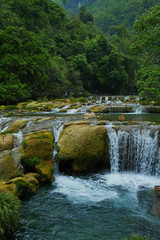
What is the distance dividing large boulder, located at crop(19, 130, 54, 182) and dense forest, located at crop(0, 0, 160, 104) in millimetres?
6983

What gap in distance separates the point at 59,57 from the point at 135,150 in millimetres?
29007

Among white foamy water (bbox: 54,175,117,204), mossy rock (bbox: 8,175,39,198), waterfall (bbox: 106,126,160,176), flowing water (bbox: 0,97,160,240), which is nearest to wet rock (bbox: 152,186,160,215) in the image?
flowing water (bbox: 0,97,160,240)

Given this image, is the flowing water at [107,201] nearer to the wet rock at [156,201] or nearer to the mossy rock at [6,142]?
the wet rock at [156,201]

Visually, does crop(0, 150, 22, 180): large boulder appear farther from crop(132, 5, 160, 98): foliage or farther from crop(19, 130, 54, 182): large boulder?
crop(132, 5, 160, 98): foliage

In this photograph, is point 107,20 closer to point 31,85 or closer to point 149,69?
point 31,85

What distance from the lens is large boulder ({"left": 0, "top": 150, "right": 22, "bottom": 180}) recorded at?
20.1 ft

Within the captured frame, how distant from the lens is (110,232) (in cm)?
425

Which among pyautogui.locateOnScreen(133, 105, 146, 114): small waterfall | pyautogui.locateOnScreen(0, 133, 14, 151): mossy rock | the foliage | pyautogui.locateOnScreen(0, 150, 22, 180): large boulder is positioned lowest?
pyautogui.locateOnScreen(0, 150, 22, 180): large boulder

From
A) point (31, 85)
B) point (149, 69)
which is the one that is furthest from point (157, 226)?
point (31, 85)

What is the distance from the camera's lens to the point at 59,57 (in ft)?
109

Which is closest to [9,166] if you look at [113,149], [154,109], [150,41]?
[113,149]

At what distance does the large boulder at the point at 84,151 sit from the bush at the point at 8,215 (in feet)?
11.5

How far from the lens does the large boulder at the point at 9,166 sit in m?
6.14

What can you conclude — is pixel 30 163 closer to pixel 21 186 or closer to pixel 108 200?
pixel 21 186
